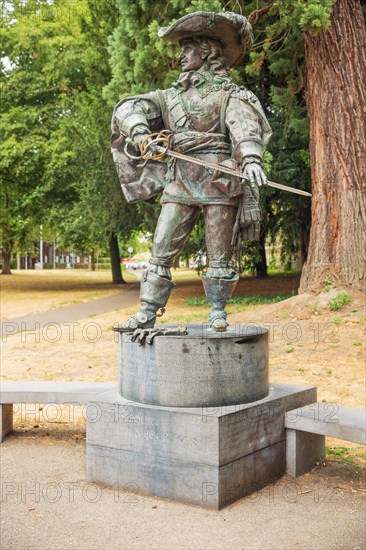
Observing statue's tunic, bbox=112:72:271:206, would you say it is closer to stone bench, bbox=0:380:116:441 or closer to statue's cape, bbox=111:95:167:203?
statue's cape, bbox=111:95:167:203

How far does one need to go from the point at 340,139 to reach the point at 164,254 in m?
7.06

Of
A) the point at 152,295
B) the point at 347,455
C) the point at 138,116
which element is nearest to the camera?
the point at 138,116

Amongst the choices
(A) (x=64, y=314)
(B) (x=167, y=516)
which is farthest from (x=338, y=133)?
(B) (x=167, y=516)

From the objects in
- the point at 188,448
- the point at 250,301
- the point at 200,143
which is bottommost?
the point at 250,301

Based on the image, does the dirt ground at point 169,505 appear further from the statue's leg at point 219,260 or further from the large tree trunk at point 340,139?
the large tree trunk at point 340,139

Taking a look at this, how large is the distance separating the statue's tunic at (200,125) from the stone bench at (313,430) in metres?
1.65

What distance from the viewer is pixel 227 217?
448 cm

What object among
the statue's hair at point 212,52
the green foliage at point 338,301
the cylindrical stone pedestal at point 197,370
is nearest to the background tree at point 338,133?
the green foliage at point 338,301

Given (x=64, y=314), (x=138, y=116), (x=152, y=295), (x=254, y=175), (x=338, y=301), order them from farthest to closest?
(x=64, y=314)
(x=338, y=301)
(x=152, y=295)
(x=138, y=116)
(x=254, y=175)

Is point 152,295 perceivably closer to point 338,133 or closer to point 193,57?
point 193,57

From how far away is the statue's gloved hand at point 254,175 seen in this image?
4.01m

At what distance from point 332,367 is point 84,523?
16.7ft

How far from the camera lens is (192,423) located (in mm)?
3879

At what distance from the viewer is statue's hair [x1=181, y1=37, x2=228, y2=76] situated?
451cm
